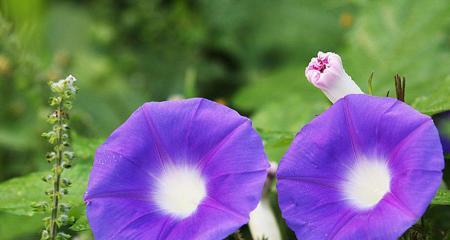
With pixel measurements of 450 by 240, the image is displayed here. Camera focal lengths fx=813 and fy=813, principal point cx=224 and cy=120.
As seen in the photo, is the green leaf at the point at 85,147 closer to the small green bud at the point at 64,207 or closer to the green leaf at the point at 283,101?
the small green bud at the point at 64,207

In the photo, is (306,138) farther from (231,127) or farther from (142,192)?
(142,192)

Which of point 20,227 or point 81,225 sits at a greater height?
point 20,227

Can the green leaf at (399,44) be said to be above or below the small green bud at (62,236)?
above

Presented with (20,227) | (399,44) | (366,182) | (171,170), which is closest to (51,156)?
(171,170)

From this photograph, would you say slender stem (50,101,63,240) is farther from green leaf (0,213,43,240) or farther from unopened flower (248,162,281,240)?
green leaf (0,213,43,240)

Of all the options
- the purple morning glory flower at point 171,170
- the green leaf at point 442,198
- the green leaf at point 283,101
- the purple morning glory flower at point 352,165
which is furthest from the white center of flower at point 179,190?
the green leaf at point 283,101

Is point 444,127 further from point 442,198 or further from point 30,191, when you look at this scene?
point 30,191

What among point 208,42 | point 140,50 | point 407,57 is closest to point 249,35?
point 208,42
